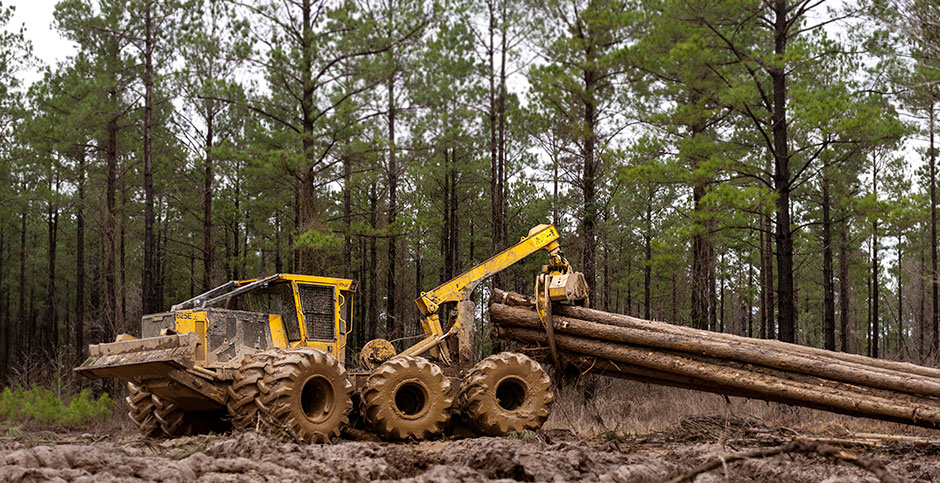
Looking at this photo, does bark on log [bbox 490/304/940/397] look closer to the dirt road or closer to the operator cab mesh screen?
the dirt road

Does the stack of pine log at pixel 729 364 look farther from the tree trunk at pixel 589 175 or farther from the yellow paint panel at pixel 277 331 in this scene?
the tree trunk at pixel 589 175

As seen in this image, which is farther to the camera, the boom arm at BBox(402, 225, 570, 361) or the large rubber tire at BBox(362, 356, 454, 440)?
the boom arm at BBox(402, 225, 570, 361)

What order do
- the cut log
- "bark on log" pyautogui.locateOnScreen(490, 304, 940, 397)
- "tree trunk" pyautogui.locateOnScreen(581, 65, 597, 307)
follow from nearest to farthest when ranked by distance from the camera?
1. "bark on log" pyautogui.locateOnScreen(490, 304, 940, 397)
2. the cut log
3. "tree trunk" pyautogui.locateOnScreen(581, 65, 597, 307)

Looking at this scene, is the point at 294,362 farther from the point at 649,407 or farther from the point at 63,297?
the point at 63,297

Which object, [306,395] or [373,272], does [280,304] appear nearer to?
[306,395]

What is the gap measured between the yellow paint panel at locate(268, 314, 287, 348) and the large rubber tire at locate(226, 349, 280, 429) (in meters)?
1.65

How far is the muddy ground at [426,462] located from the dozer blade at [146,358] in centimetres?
94

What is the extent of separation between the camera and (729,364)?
11.7m

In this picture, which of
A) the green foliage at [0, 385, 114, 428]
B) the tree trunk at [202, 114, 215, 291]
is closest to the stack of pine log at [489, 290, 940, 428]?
the green foliage at [0, 385, 114, 428]

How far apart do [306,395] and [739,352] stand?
6120 mm

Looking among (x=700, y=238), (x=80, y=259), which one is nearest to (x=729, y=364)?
(x=700, y=238)

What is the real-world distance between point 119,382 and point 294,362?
13.4 m

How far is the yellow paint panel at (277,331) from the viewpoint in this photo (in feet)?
39.5

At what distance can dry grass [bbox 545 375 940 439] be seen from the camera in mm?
12984
